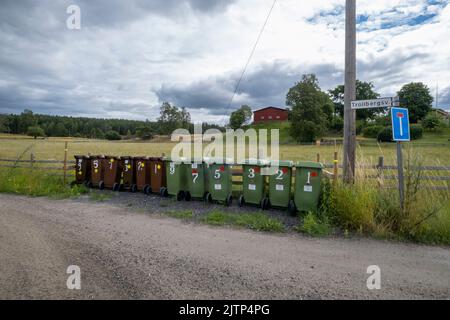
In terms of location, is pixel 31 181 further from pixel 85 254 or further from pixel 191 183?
pixel 85 254

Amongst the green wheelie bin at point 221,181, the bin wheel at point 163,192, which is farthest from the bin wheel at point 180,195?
the green wheelie bin at point 221,181

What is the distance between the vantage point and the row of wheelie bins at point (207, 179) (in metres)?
6.02

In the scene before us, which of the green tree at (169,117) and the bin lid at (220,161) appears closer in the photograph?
the bin lid at (220,161)

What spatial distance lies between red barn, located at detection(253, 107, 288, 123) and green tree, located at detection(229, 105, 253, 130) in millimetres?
5489

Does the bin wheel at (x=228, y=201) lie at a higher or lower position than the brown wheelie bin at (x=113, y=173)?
lower

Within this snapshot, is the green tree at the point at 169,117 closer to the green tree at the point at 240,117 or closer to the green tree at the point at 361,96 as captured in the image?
the green tree at the point at 240,117

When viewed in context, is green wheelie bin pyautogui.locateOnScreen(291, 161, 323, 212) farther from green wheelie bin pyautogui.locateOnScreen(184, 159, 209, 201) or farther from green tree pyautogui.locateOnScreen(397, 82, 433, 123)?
green tree pyautogui.locateOnScreen(397, 82, 433, 123)

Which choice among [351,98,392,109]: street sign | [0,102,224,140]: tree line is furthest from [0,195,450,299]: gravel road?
[0,102,224,140]: tree line

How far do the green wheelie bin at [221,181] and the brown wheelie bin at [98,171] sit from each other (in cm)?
426
